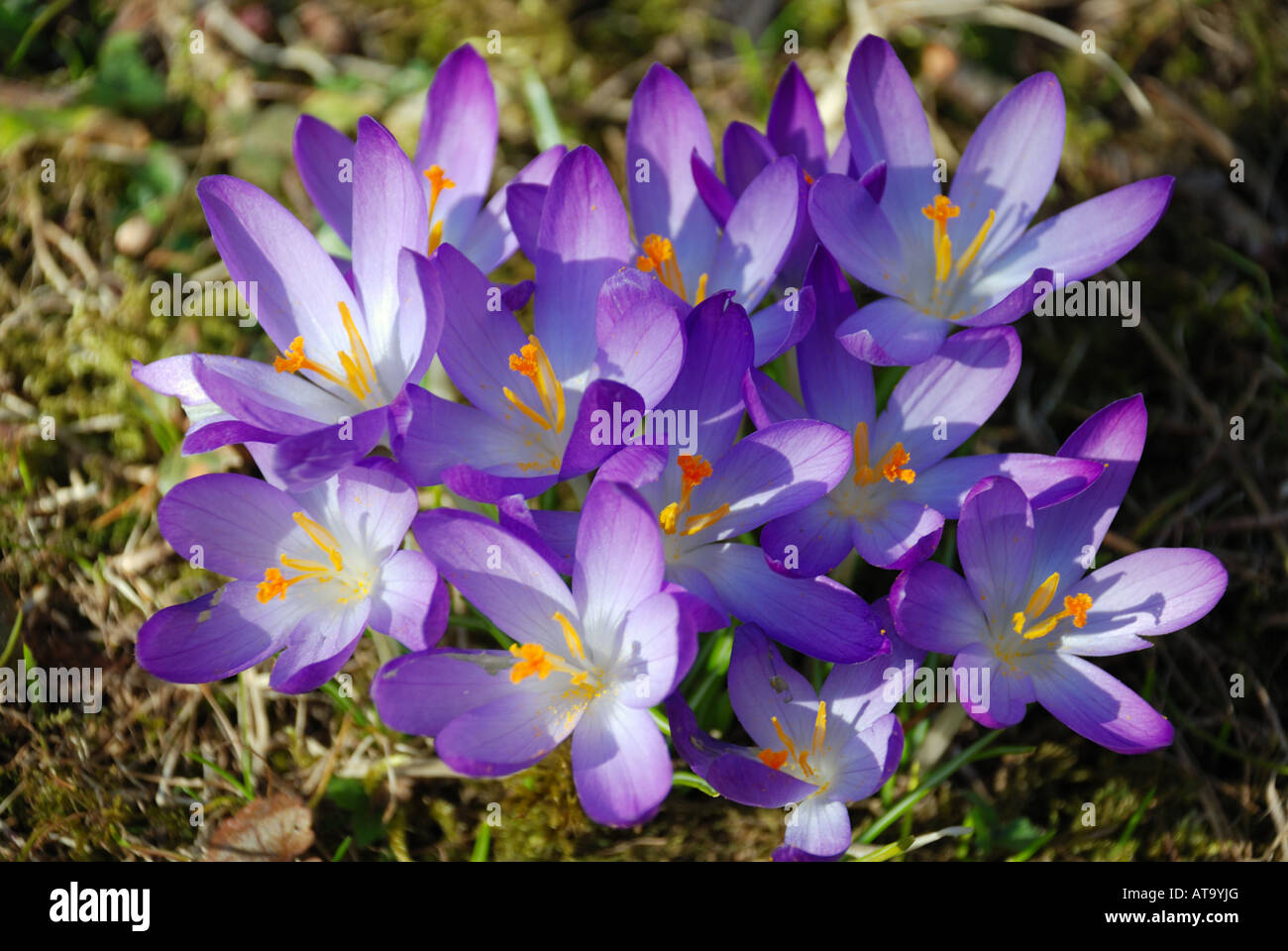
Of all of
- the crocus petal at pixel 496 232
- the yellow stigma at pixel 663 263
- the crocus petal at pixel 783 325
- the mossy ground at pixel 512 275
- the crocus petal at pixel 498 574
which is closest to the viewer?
the crocus petal at pixel 498 574

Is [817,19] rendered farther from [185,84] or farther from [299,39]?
[185,84]

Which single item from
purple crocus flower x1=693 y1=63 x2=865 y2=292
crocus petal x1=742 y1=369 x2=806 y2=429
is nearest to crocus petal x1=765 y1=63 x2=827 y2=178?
purple crocus flower x1=693 y1=63 x2=865 y2=292

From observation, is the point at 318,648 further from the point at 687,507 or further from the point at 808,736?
the point at 808,736

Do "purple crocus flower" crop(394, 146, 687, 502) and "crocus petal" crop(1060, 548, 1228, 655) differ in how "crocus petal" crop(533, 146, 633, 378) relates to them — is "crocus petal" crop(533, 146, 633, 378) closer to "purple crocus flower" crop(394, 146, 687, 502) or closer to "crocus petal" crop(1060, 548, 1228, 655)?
"purple crocus flower" crop(394, 146, 687, 502)

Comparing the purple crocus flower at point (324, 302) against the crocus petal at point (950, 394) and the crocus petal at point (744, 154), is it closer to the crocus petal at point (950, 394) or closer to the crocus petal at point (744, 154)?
the crocus petal at point (744, 154)

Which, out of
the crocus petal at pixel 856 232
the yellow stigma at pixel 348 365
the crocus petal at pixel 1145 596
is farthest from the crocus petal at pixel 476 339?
the crocus petal at pixel 1145 596

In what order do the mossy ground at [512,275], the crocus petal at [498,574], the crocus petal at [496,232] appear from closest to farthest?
the crocus petal at [498,574]
the crocus petal at [496,232]
the mossy ground at [512,275]
